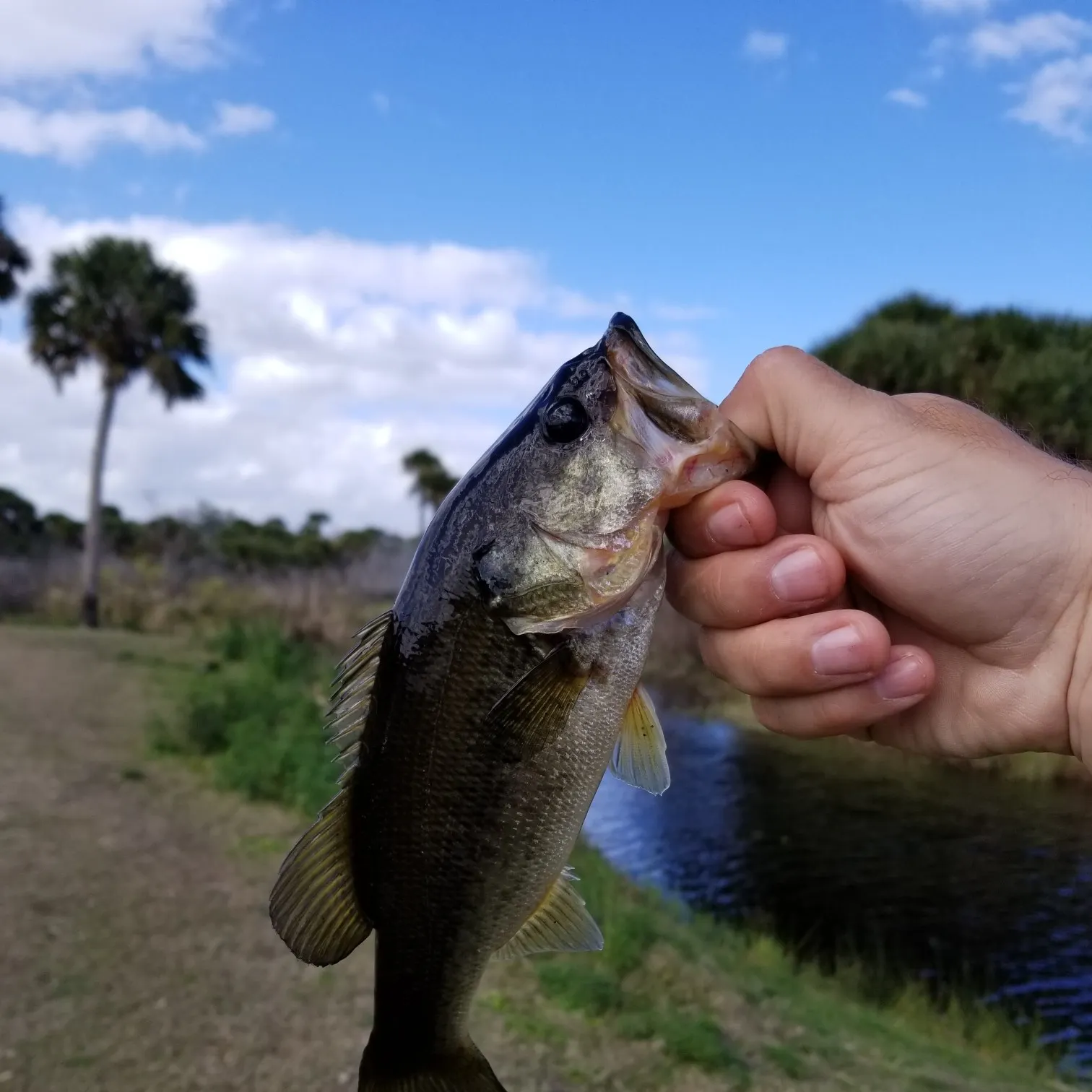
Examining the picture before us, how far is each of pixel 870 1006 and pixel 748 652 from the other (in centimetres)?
559

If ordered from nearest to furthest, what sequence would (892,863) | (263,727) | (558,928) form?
(558,928)
(892,863)
(263,727)

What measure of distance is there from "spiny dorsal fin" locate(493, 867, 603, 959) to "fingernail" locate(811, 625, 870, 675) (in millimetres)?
801

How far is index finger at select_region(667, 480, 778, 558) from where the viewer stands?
2.34 meters

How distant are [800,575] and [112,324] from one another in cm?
2504

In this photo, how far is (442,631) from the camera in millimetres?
2109

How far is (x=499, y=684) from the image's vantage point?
6.89ft

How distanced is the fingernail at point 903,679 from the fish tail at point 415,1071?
51.9 inches

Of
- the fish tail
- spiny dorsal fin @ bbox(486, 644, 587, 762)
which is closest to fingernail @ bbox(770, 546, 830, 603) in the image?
spiny dorsal fin @ bbox(486, 644, 587, 762)

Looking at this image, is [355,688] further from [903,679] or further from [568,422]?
[903,679]

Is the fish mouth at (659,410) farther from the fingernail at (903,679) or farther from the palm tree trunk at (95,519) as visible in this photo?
the palm tree trunk at (95,519)

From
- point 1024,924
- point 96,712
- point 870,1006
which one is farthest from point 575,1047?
point 96,712

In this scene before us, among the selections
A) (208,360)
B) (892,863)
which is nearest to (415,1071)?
(892,863)

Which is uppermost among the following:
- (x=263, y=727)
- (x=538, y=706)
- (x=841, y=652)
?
(x=841, y=652)

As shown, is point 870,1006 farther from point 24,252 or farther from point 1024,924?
point 24,252
